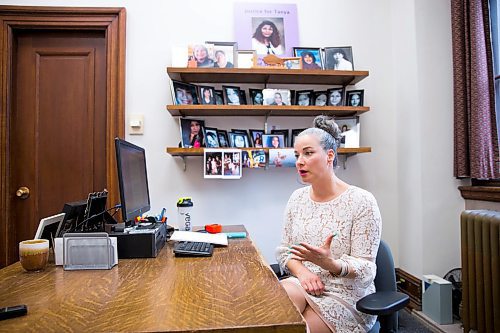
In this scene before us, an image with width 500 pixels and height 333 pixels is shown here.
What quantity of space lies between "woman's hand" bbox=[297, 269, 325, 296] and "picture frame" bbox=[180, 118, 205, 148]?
136 cm

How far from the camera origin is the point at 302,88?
2713 mm

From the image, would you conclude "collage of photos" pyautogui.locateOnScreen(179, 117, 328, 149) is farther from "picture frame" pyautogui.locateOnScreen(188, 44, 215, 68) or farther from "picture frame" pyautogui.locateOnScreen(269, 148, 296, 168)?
"picture frame" pyautogui.locateOnScreen(188, 44, 215, 68)

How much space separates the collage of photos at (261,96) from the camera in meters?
2.50

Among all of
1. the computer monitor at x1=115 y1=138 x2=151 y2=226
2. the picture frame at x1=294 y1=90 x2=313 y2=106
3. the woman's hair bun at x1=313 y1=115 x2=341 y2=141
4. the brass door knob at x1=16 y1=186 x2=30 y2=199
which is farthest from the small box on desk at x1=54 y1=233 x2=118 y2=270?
the picture frame at x1=294 y1=90 x2=313 y2=106

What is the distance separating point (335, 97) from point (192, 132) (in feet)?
3.43

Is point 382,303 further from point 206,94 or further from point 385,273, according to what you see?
point 206,94

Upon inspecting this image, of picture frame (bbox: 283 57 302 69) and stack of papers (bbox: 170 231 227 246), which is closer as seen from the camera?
stack of papers (bbox: 170 231 227 246)

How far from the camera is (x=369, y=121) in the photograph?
2.73m

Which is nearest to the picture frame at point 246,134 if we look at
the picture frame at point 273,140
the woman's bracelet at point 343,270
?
the picture frame at point 273,140

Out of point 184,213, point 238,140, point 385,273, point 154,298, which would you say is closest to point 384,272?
point 385,273

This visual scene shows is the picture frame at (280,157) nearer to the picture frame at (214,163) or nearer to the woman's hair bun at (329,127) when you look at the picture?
the picture frame at (214,163)

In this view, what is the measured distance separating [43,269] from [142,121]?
153cm

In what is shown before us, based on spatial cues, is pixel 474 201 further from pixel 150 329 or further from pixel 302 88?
pixel 150 329

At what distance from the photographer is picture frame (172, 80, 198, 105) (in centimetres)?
243
